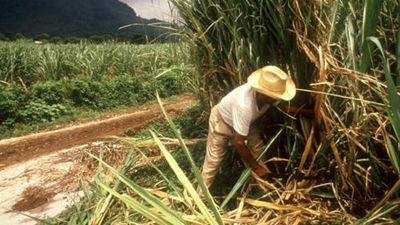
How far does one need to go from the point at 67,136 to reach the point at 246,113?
4.55 meters

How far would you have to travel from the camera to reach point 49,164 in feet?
14.5

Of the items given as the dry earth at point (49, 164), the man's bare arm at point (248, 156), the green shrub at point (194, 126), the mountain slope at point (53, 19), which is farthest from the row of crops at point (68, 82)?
the mountain slope at point (53, 19)

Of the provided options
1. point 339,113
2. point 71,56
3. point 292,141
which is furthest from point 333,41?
point 71,56

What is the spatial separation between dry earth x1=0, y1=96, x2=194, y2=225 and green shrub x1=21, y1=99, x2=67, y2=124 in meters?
0.54

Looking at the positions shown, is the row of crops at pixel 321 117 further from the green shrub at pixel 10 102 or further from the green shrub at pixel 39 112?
the green shrub at pixel 39 112

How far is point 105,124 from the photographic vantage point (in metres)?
6.52

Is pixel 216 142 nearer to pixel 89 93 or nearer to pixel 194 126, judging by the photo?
pixel 194 126

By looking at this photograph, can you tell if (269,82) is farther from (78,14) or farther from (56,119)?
(78,14)

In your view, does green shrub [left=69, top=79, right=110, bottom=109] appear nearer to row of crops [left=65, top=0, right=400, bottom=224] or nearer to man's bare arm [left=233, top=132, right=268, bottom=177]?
row of crops [left=65, top=0, right=400, bottom=224]

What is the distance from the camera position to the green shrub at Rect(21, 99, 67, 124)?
22.0 feet

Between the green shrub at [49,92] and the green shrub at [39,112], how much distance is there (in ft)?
0.41

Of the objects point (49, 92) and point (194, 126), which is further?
point (49, 92)

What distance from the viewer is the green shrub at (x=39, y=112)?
265 inches

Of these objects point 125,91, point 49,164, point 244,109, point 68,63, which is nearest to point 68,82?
point 68,63
